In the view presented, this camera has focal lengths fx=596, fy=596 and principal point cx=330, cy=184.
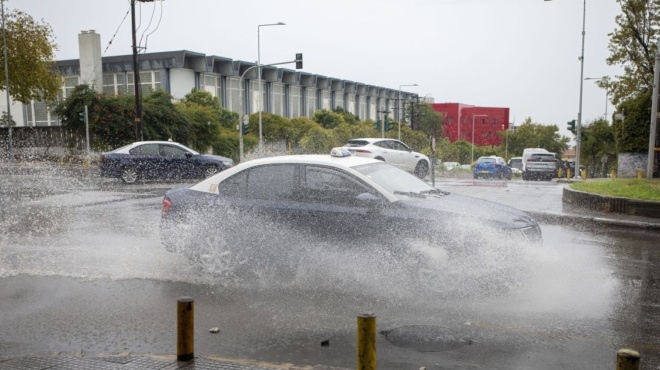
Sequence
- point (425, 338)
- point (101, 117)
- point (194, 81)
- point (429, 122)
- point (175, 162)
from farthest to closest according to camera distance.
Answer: point (429, 122)
point (194, 81)
point (101, 117)
point (175, 162)
point (425, 338)

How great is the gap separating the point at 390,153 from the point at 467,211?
51.1 ft

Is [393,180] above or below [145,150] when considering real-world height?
below

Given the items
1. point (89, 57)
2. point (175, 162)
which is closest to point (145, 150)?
point (175, 162)

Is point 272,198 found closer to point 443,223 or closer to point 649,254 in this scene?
point 443,223

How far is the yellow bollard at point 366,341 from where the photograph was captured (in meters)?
3.55

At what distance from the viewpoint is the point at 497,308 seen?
5.77 meters

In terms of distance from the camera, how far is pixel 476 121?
130m

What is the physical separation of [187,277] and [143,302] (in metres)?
1.07

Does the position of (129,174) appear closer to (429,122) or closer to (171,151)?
(171,151)

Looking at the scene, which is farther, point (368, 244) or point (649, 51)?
point (649, 51)

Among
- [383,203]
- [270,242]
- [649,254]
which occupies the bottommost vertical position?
[649,254]

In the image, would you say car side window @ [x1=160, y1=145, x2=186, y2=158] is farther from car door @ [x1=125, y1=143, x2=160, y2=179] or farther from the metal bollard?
the metal bollard

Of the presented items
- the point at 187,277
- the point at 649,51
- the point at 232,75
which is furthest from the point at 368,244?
the point at 232,75

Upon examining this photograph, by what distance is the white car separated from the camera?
2142 centimetres
